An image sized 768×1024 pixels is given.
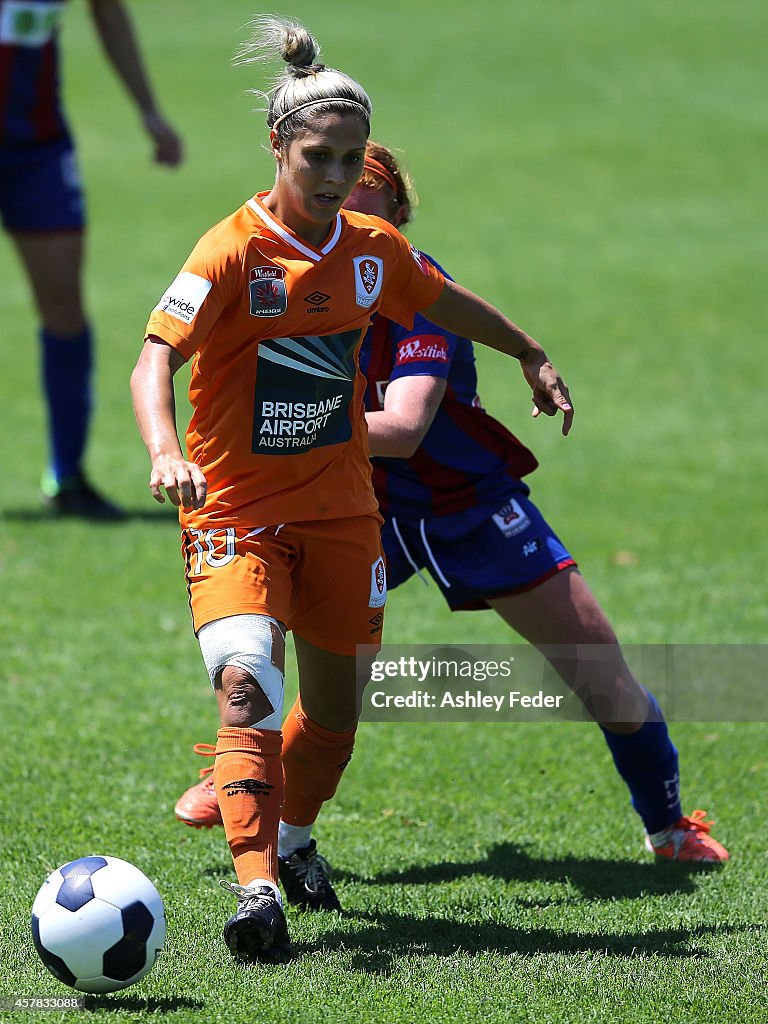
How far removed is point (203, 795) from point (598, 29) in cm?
2723

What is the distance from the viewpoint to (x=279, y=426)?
12.3ft

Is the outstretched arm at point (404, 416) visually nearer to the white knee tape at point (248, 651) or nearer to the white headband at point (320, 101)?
the white knee tape at point (248, 651)

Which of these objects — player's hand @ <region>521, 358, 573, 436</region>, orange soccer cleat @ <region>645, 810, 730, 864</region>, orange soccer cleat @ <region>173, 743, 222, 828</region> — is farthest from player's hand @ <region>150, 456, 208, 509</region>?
orange soccer cleat @ <region>645, 810, 730, 864</region>

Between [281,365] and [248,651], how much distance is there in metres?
0.72

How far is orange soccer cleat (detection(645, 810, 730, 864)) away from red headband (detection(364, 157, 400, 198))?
209 cm

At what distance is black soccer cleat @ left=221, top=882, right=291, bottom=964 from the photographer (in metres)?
3.41

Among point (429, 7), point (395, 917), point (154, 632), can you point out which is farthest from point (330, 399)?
point (429, 7)

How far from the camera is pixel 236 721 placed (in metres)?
3.56

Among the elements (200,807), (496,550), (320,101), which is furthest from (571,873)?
(320,101)

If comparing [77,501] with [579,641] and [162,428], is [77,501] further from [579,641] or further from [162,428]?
[162,428]

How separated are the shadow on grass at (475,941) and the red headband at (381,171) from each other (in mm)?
2055

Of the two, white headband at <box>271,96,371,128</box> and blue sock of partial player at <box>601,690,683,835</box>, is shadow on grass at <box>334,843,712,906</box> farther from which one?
white headband at <box>271,96,371,128</box>

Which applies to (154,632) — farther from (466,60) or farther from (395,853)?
(466,60)

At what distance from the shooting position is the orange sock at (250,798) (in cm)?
351
